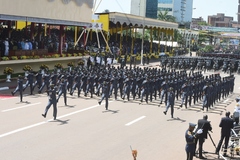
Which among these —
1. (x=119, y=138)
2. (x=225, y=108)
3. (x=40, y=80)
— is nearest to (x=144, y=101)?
(x=225, y=108)

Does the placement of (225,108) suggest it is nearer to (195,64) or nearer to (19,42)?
(19,42)

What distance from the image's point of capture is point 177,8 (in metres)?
175

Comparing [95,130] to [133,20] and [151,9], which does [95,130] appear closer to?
[133,20]

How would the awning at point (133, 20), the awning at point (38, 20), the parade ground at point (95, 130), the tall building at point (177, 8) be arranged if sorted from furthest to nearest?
the tall building at point (177, 8)
the awning at point (133, 20)
the awning at point (38, 20)
the parade ground at point (95, 130)

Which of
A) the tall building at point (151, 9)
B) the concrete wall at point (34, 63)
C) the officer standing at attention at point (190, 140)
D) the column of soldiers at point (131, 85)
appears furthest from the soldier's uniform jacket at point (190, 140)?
the tall building at point (151, 9)

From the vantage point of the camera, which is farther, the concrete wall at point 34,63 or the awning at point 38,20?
the concrete wall at point 34,63

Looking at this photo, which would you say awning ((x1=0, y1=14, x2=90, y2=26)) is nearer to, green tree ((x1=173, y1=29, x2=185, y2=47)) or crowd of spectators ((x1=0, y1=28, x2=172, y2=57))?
crowd of spectators ((x1=0, y1=28, x2=172, y2=57))

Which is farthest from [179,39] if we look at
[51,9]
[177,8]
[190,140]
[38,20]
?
[177,8]

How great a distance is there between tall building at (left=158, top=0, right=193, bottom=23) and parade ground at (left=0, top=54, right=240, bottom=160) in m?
143

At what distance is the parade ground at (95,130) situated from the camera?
1166 centimetres

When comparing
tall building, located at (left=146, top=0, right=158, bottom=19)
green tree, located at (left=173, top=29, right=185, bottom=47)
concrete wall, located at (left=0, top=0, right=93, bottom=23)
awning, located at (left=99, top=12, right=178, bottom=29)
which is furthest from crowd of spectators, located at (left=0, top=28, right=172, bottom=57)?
tall building, located at (left=146, top=0, right=158, bottom=19)

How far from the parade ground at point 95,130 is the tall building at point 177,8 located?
143m

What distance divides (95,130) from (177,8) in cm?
16574

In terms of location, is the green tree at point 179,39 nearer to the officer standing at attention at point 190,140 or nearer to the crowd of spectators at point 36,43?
the crowd of spectators at point 36,43
